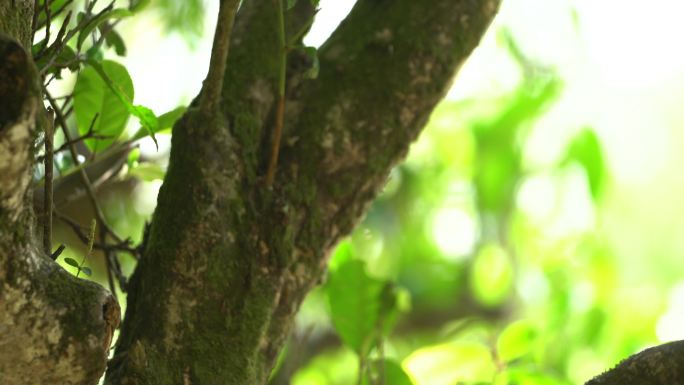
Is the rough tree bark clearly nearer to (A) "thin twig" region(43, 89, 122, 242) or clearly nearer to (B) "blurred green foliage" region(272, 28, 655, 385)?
(A) "thin twig" region(43, 89, 122, 242)

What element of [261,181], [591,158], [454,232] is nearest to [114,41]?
[261,181]

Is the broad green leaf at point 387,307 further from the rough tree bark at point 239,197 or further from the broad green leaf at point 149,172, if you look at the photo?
the broad green leaf at point 149,172

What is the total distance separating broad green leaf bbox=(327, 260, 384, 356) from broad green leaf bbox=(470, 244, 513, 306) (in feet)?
4.86

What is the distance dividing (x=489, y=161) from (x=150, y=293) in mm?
1930

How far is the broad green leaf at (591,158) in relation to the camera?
81.3 inches

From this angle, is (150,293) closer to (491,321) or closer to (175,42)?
(175,42)

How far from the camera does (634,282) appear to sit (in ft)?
9.65

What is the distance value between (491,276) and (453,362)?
1303 mm

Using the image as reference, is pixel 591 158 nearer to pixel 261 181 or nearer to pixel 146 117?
pixel 261 181

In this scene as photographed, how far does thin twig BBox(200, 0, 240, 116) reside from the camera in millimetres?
651

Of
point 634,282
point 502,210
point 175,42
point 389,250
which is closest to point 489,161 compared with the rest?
point 502,210

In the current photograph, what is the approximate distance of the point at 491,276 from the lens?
246 centimetres

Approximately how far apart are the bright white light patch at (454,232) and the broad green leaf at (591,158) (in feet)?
1.35

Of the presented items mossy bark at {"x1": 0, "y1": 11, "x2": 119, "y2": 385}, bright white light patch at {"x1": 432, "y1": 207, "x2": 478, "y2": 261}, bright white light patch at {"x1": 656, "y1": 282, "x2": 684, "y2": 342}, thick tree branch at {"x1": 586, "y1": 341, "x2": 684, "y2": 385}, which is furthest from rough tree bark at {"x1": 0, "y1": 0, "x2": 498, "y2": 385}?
bright white light patch at {"x1": 432, "y1": 207, "x2": 478, "y2": 261}
